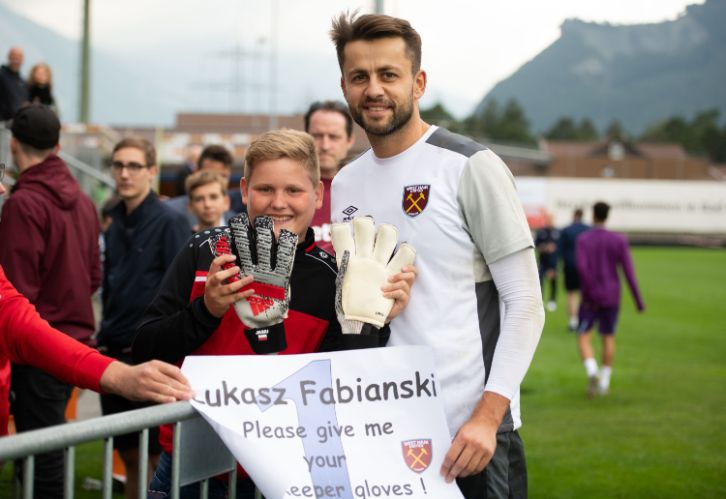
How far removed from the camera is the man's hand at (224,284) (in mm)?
2531

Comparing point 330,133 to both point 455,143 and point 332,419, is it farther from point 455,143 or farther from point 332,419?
point 332,419

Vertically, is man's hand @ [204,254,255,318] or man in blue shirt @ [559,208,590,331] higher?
man's hand @ [204,254,255,318]

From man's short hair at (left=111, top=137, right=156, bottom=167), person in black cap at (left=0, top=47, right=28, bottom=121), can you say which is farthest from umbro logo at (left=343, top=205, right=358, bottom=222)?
person in black cap at (left=0, top=47, right=28, bottom=121)

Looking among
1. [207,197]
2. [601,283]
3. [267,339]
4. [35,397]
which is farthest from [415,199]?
[601,283]

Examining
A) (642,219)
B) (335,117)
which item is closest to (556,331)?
(335,117)

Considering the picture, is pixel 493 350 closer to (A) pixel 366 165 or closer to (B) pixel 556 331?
(A) pixel 366 165

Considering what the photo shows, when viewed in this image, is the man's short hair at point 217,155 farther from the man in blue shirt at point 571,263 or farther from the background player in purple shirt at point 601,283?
the man in blue shirt at point 571,263

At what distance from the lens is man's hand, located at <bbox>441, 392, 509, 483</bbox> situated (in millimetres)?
2633

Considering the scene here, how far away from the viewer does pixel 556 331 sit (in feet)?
56.3

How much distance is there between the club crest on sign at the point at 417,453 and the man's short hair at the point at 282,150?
93 cm

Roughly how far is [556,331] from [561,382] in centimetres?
582

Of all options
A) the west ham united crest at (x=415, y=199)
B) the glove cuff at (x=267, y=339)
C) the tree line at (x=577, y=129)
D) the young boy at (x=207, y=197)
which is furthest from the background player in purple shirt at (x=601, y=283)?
the tree line at (x=577, y=129)

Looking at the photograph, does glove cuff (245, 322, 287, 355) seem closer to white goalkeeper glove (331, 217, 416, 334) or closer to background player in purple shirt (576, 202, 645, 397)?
white goalkeeper glove (331, 217, 416, 334)

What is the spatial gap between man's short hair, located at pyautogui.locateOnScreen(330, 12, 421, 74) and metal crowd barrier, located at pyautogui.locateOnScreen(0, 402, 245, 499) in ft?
4.39
